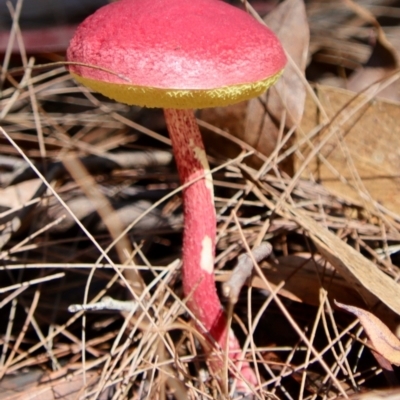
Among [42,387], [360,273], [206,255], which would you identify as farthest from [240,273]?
[42,387]

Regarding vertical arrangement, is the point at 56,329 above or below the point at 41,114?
below

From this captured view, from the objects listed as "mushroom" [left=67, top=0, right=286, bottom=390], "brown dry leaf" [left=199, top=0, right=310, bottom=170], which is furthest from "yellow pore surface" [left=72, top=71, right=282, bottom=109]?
"brown dry leaf" [left=199, top=0, right=310, bottom=170]

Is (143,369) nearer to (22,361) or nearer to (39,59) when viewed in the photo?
(22,361)

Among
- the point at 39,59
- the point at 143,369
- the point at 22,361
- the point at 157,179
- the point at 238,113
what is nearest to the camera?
the point at 143,369

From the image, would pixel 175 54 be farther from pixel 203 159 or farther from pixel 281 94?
pixel 281 94

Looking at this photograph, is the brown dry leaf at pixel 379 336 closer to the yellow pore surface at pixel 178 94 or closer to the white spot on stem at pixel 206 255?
the white spot on stem at pixel 206 255

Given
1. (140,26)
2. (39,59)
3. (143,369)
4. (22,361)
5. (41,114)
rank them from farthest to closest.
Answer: (39,59) → (41,114) → (22,361) → (143,369) → (140,26)

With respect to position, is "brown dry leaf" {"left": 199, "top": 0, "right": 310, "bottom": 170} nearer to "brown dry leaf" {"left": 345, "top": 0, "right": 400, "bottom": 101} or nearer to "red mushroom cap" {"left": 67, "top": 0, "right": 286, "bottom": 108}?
"brown dry leaf" {"left": 345, "top": 0, "right": 400, "bottom": 101}

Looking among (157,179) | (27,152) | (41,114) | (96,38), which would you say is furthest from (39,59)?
(96,38)
